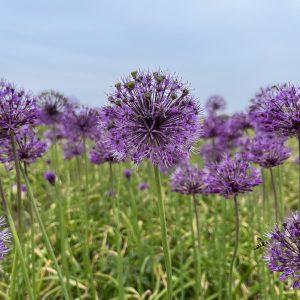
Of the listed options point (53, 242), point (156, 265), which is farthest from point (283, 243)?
point (53, 242)

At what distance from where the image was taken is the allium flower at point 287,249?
10.0 ft

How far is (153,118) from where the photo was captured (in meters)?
3.31

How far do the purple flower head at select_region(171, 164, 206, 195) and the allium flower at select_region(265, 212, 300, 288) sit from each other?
1889 millimetres

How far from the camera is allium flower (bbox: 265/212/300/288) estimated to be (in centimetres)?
306

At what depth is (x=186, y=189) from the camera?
5164 mm

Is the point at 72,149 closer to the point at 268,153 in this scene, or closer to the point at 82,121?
the point at 82,121

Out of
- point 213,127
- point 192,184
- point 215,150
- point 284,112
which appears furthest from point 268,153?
point 215,150

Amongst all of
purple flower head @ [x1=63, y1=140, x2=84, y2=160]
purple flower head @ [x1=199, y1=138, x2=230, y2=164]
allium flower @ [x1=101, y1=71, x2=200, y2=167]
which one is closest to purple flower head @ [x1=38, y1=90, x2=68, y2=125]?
purple flower head @ [x1=63, y1=140, x2=84, y2=160]

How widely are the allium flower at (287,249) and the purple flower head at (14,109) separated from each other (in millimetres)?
2047

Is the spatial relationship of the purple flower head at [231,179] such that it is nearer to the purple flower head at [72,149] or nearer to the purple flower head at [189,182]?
the purple flower head at [189,182]

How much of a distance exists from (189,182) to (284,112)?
1.76m

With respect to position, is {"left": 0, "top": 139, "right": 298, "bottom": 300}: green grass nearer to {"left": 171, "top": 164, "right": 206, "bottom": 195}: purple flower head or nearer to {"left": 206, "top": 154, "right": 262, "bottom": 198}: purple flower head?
{"left": 171, "top": 164, "right": 206, "bottom": 195}: purple flower head

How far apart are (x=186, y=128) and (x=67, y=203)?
6.18 meters

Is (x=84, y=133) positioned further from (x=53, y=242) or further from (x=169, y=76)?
(x=169, y=76)
